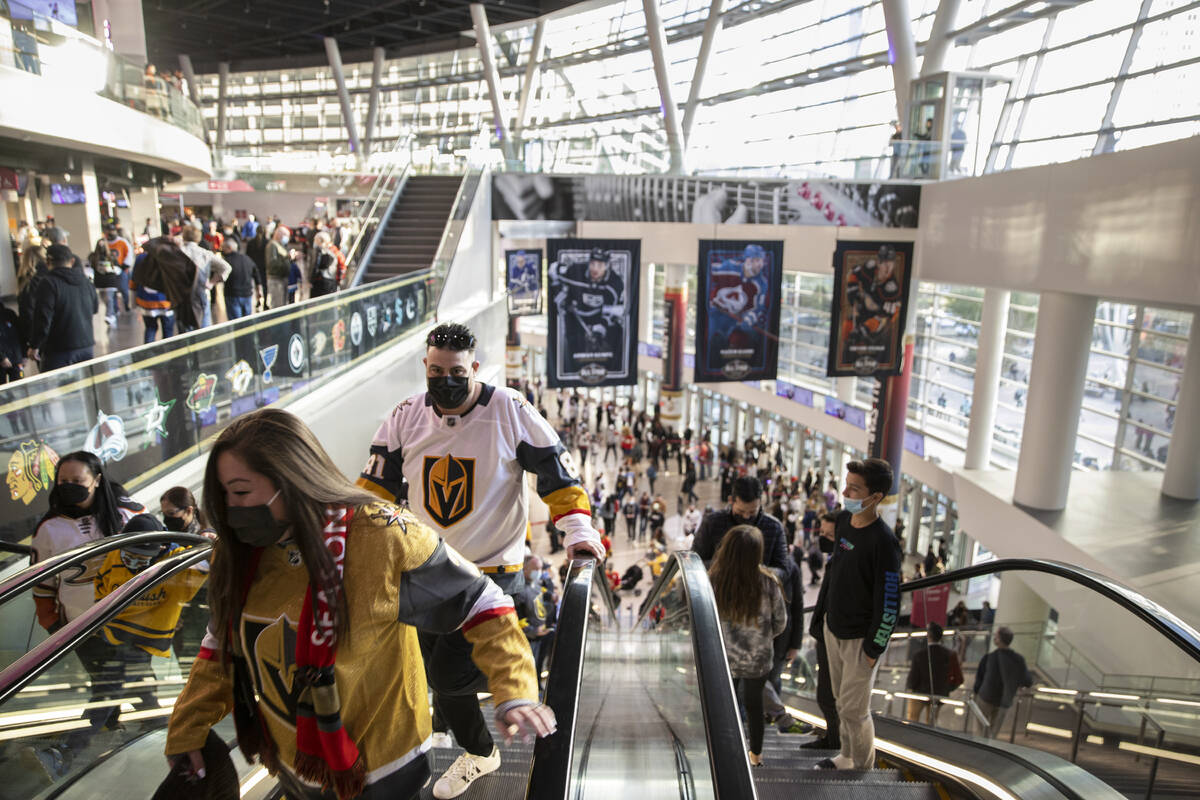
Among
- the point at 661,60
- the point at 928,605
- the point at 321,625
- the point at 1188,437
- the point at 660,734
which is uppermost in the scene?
the point at 661,60

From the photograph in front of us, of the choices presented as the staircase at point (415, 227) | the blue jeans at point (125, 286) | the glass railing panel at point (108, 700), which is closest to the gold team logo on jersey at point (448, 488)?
the glass railing panel at point (108, 700)

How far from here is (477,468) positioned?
2982mm

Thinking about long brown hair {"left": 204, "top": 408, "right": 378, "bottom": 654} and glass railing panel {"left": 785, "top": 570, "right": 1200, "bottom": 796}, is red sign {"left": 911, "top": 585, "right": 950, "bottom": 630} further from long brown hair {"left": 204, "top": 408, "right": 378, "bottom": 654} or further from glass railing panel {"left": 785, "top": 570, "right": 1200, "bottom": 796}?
long brown hair {"left": 204, "top": 408, "right": 378, "bottom": 654}

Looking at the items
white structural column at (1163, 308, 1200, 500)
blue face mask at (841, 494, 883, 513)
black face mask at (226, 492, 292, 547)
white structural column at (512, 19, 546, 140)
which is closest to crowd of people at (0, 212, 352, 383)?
black face mask at (226, 492, 292, 547)

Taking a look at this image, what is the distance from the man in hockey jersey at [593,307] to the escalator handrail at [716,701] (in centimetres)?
1038

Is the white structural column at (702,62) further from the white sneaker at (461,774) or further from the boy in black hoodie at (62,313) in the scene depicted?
the white sneaker at (461,774)

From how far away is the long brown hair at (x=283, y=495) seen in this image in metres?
1.60

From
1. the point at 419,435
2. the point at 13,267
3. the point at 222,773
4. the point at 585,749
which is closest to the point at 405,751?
the point at 222,773

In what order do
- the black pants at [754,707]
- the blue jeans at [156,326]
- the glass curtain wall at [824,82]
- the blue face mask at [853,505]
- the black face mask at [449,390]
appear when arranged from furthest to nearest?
the glass curtain wall at [824,82] → the blue jeans at [156,326] → the black pants at [754,707] → the blue face mask at [853,505] → the black face mask at [449,390]

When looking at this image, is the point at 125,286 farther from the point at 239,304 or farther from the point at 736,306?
the point at 736,306

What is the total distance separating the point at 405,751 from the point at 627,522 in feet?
59.6

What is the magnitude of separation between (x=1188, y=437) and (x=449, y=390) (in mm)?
13234

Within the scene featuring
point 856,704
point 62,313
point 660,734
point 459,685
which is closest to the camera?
point 459,685

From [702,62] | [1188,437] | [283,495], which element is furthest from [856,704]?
[702,62]
